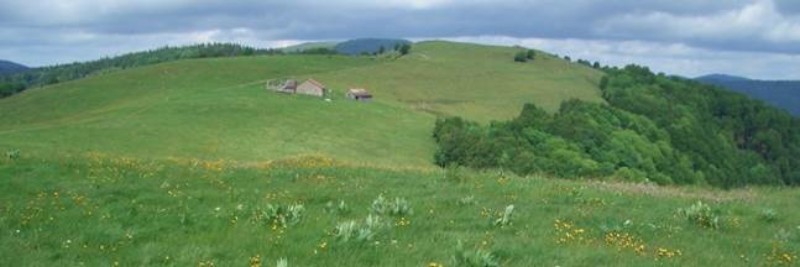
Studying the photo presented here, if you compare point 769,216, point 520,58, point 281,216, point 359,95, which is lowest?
point 359,95

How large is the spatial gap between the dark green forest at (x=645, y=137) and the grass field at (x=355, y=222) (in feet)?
122

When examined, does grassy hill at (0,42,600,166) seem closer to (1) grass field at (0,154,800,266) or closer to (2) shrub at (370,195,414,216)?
(1) grass field at (0,154,800,266)

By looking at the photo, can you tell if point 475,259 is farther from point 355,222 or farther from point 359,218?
point 359,218

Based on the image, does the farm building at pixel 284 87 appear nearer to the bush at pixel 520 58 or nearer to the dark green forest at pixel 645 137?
the dark green forest at pixel 645 137

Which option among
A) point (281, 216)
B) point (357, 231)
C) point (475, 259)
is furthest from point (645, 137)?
point (475, 259)

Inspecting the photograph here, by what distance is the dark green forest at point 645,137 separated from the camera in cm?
8581

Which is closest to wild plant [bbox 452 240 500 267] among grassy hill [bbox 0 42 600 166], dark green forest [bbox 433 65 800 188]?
grassy hill [bbox 0 42 600 166]

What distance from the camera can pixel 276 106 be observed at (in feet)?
302

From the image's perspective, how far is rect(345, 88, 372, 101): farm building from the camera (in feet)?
363

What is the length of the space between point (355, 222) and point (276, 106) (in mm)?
82265

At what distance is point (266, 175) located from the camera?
1894 cm

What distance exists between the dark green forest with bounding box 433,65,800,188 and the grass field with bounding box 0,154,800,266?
37205mm

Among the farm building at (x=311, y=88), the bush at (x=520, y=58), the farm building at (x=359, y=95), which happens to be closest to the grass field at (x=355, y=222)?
the farm building at (x=311, y=88)

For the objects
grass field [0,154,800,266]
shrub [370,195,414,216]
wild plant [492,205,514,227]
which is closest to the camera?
grass field [0,154,800,266]
